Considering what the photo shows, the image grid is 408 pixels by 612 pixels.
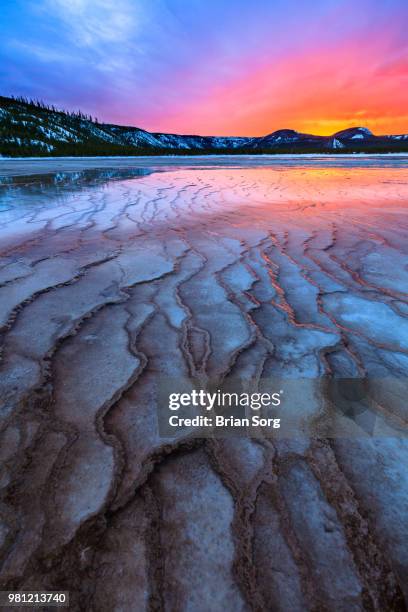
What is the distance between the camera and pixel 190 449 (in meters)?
1.30

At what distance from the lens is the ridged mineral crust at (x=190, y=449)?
91 cm

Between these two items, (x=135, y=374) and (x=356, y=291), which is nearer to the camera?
(x=135, y=374)

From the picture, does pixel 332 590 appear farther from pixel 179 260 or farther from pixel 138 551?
pixel 179 260

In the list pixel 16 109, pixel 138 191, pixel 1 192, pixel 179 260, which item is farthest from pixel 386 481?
pixel 16 109

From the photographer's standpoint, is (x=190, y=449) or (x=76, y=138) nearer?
(x=190, y=449)

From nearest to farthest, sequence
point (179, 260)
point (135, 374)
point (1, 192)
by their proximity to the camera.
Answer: point (135, 374) < point (179, 260) < point (1, 192)

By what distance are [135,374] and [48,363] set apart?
49 cm

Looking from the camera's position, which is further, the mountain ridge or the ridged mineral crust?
the mountain ridge

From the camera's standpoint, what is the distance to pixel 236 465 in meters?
1.23

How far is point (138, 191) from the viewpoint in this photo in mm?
8797

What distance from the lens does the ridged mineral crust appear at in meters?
0.91

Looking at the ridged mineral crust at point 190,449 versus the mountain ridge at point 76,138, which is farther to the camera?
the mountain ridge at point 76,138

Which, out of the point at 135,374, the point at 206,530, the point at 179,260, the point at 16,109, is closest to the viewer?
the point at 206,530

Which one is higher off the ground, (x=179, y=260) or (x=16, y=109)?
(x=16, y=109)
